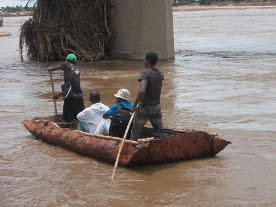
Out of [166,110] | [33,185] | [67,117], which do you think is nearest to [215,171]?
[33,185]

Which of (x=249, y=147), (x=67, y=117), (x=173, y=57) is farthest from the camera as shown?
(x=173, y=57)

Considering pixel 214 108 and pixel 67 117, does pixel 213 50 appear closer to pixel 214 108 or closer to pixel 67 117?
pixel 214 108

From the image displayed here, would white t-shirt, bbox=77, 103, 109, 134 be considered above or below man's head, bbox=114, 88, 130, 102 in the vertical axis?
below

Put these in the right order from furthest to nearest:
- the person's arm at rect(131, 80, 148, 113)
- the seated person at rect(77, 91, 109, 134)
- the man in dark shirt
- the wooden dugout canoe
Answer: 1. the seated person at rect(77, 91, 109, 134)
2. the man in dark shirt
3. the person's arm at rect(131, 80, 148, 113)
4. the wooden dugout canoe

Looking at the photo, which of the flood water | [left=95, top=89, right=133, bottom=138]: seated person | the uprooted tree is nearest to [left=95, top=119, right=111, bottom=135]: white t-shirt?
[left=95, top=89, right=133, bottom=138]: seated person

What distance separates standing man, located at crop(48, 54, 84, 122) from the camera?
32.7 ft

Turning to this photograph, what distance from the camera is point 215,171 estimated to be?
7.79m

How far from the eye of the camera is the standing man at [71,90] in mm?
9969

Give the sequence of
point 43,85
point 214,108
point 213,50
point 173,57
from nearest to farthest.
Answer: point 214,108, point 43,85, point 173,57, point 213,50

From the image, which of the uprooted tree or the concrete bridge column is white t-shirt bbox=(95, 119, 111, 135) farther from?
the uprooted tree

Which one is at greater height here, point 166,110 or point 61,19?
point 61,19

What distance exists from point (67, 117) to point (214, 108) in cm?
373

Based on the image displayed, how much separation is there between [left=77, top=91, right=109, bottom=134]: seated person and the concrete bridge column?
487 inches

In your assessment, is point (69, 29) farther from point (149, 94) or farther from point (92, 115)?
point (149, 94)
